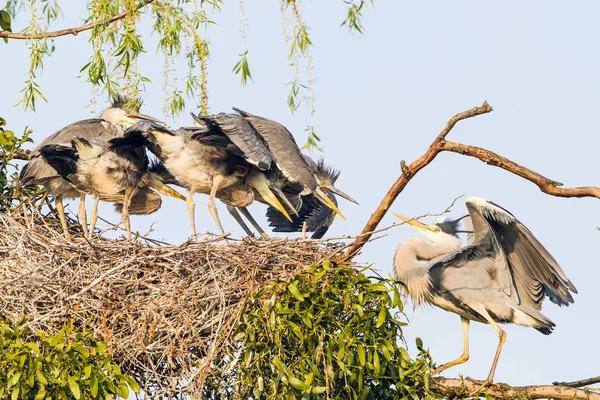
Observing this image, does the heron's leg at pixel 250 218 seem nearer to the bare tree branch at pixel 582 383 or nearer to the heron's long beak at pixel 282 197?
the heron's long beak at pixel 282 197

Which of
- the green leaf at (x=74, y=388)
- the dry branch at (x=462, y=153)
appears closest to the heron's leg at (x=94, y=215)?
the dry branch at (x=462, y=153)

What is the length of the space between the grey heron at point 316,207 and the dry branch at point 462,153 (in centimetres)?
216

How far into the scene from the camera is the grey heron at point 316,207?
7914 mm

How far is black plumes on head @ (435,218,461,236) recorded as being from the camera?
7066mm

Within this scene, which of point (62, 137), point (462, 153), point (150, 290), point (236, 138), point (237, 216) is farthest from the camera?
point (237, 216)

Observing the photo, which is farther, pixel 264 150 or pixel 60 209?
pixel 60 209

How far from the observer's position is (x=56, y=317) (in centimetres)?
563

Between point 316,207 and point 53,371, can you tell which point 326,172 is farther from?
point 53,371

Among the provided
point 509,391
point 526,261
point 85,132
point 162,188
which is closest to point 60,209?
point 85,132

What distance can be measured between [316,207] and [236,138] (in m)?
1.50

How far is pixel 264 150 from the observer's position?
686 cm

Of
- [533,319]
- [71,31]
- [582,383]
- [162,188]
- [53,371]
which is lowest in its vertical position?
[582,383]

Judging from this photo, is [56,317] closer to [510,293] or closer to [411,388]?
[411,388]

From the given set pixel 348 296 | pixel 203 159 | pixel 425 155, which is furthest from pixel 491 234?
pixel 203 159
